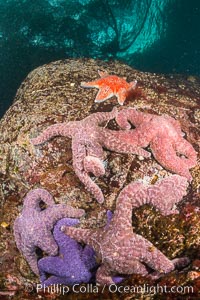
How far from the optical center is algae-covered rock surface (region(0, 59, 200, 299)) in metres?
3.76

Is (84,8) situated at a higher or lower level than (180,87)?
higher

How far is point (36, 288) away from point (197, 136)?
3.55 meters

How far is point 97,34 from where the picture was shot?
11992mm

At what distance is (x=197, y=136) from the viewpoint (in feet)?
17.1

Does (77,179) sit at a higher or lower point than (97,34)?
lower

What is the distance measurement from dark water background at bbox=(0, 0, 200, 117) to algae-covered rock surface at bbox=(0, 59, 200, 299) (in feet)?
15.1

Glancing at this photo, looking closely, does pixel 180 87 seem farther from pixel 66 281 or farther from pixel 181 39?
pixel 181 39

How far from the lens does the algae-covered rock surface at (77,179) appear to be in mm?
3756

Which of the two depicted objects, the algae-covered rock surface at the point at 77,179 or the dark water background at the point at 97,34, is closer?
the algae-covered rock surface at the point at 77,179

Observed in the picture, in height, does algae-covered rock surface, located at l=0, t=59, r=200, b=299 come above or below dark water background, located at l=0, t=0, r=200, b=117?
below

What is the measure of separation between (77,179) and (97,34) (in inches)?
351

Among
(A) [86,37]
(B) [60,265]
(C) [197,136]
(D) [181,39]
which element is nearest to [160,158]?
(C) [197,136]

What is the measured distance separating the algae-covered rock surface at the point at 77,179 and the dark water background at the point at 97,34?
15.1ft

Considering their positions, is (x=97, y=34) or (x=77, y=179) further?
(x=97, y=34)
